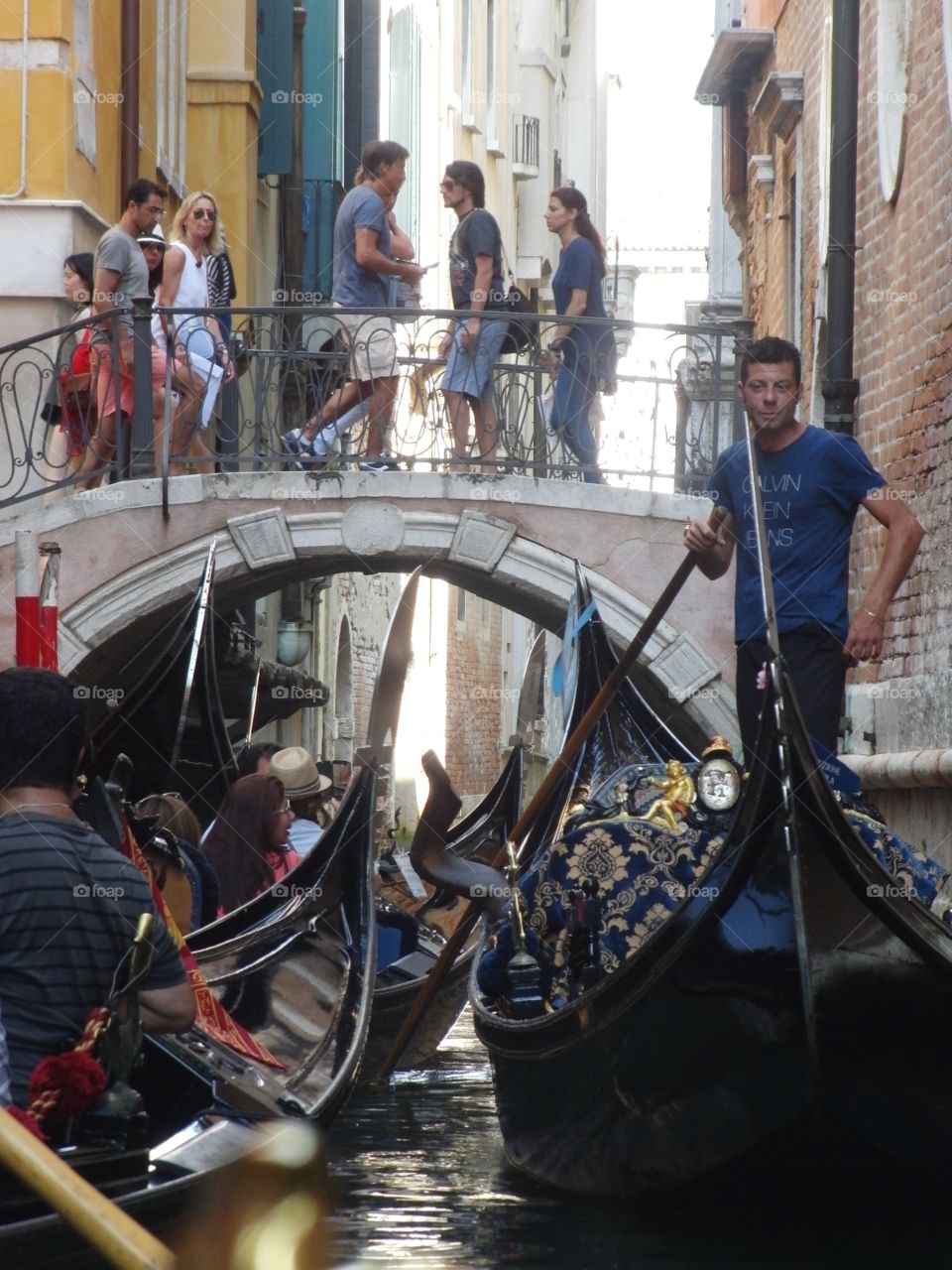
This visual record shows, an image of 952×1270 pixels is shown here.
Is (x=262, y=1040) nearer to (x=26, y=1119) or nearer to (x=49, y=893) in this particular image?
(x=49, y=893)

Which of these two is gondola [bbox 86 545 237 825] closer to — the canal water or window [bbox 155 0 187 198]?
the canal water

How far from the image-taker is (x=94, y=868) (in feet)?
9.64

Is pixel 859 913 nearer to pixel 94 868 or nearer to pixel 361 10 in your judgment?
pixel 94 868

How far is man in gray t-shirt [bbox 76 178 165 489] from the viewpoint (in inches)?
292

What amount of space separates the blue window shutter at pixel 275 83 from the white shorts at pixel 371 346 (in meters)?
3.32

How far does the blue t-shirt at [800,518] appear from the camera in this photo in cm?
445

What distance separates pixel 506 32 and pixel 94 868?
68.3 feet

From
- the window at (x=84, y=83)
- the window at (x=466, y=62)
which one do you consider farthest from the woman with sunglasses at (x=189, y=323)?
the window at (x=466, y=62)

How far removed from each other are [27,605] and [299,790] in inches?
38.7

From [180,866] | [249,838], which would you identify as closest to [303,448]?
[249,838]

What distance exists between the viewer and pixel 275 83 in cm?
1164

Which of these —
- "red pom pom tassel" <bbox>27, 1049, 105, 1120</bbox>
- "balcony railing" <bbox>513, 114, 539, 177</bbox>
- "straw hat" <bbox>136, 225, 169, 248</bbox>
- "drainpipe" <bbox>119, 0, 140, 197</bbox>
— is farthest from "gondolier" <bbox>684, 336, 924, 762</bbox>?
"balcony railing" <bbox>513, 114, 539, 177</bbox>

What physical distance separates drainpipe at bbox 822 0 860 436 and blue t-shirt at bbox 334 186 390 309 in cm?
164

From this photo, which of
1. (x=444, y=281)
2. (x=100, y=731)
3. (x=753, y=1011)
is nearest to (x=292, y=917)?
(x=753, y=1011)
